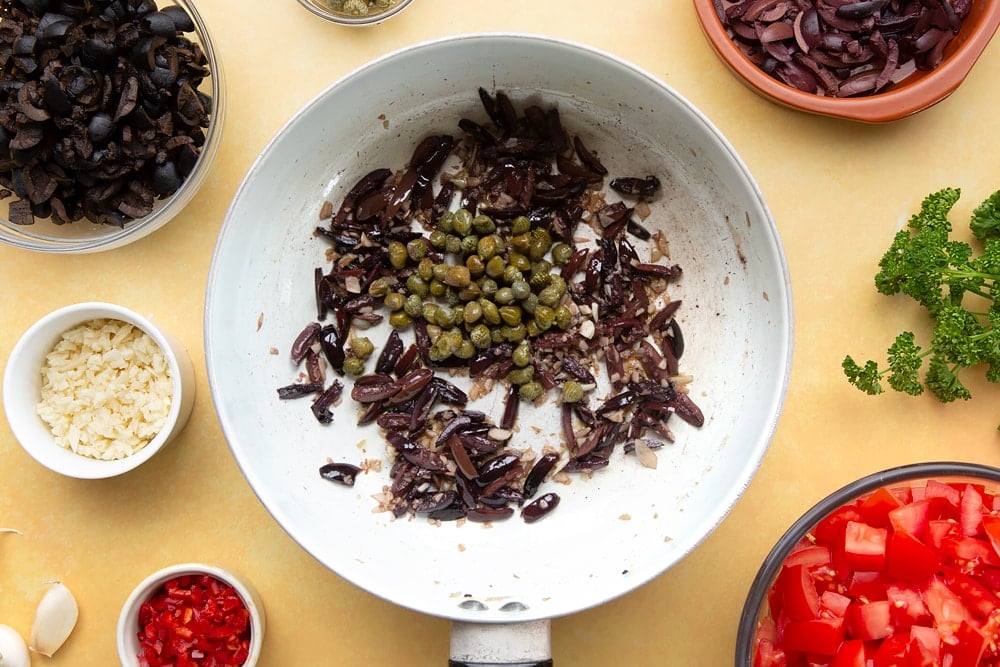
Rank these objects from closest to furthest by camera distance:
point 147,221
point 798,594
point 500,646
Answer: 1. point 500,646
2. point 798,594
3. point 147,221

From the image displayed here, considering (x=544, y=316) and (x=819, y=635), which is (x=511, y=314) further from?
(x=819, y=635)

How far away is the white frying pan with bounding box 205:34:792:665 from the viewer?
1370mm

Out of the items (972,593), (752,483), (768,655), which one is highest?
(972,593)

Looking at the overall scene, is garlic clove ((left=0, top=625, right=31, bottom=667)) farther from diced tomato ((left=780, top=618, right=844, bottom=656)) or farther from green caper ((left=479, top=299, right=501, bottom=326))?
diced tomato ((left=780, top=618, right=844, bottom=656))

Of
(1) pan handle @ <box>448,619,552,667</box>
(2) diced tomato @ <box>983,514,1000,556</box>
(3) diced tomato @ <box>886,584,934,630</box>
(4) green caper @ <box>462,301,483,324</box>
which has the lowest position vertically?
(1) pan handle @ <box>448,619,552,667</box>

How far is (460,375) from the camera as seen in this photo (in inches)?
62.9

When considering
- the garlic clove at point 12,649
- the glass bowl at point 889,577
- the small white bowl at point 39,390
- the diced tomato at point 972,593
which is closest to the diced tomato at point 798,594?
the glass bowl at point 889,577

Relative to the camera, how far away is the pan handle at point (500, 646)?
126cm

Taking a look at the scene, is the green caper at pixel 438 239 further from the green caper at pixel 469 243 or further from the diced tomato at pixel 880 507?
the diced tomato at pixel 880 507

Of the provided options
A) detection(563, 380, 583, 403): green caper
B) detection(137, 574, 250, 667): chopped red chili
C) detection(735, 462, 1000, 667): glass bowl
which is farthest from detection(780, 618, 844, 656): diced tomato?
detection(137, 574, 250, 667): chopped red chili

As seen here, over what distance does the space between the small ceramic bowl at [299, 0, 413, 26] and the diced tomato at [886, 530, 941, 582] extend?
1.35m

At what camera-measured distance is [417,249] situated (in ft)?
5.12

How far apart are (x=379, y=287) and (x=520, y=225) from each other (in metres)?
0.31

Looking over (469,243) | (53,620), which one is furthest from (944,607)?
(53,620)
